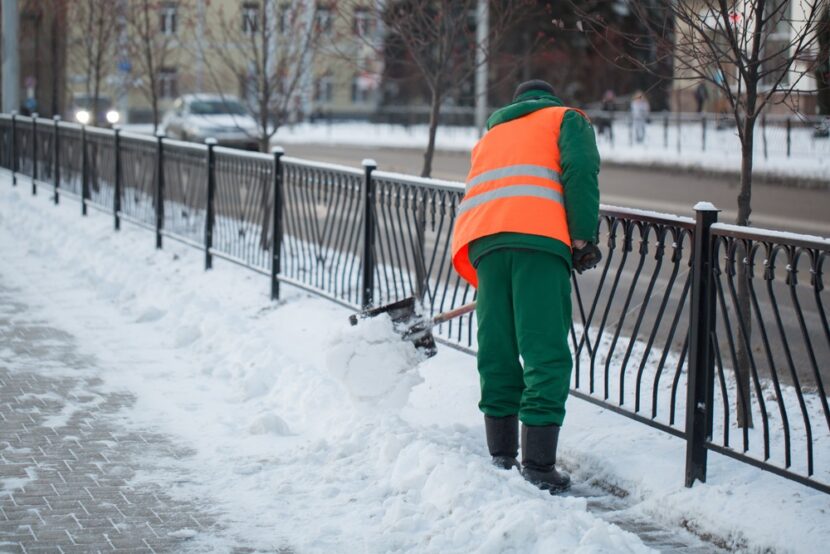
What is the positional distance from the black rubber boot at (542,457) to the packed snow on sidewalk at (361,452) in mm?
237

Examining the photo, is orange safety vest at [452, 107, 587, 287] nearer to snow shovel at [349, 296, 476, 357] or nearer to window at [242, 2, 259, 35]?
snow shovel at [349, 296, 476, 357]

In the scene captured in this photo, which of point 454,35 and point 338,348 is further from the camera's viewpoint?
point 454,35

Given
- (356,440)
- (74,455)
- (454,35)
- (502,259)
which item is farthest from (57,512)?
(454,35)

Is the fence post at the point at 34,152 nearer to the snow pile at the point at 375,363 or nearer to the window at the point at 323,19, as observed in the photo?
the window at the point at 323,19

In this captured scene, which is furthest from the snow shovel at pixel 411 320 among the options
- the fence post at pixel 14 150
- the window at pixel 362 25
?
the fence post at pixel 14 150

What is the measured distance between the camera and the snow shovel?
6.40 m

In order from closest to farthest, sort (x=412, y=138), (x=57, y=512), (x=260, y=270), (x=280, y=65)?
(x=57, y=512) → (x=260, y=270) → (x=280, y=65) → (x=412, y=138)

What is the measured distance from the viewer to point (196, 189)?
474 inches

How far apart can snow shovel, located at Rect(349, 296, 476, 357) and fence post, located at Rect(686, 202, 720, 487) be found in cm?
136

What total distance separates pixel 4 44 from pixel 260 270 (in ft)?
55.7

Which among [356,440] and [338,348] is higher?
[338,348]

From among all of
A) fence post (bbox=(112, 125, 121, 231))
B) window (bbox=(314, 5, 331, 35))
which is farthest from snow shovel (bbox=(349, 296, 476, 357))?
fence post (bbox=(112, 125, 121, 231))

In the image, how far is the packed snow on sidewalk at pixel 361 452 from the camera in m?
4.83

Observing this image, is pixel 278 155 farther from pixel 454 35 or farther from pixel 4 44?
pixel 4 44
